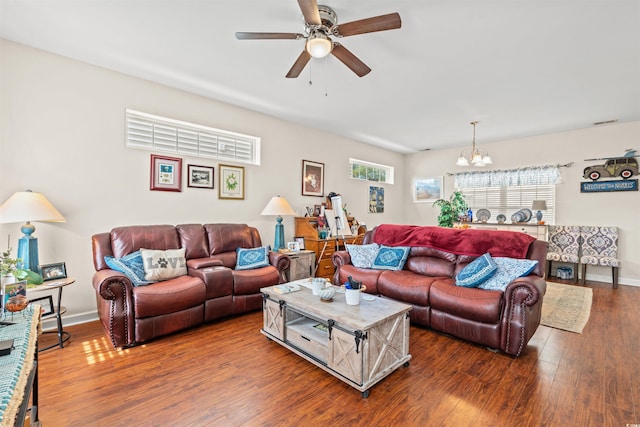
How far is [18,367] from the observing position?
1.03 m

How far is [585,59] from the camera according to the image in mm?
2902

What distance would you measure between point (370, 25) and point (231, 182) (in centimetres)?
295

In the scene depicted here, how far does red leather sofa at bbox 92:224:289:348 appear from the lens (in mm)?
2604

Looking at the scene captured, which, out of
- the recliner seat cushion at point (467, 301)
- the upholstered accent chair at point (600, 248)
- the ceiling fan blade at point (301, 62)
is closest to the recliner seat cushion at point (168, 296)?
the ceiling fan blade at point (301, 62)

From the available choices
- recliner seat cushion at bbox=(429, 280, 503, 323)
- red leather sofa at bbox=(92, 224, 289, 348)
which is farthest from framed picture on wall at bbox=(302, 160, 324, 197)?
recliner seat cushion at bbox=(429, 280, 503, 323)

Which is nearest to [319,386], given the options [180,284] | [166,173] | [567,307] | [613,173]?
[180,284]

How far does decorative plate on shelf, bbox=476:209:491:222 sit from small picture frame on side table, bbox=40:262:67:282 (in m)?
6.93

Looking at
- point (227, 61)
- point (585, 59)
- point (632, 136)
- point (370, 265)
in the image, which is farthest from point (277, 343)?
point (632, 136)

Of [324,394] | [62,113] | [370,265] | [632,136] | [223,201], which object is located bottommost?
[324,394]

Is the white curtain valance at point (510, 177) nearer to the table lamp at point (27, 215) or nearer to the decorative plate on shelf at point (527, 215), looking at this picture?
the decorative plate on shelf at point (527, 215)

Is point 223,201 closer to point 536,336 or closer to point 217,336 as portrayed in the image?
point 217,336

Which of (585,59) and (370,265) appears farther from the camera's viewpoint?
(370,265)

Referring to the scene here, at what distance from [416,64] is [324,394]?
10.2 feet

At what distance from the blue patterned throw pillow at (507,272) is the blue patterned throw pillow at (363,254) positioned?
4.28 ft
